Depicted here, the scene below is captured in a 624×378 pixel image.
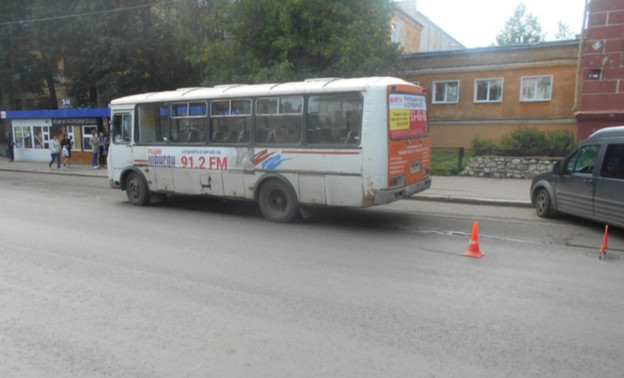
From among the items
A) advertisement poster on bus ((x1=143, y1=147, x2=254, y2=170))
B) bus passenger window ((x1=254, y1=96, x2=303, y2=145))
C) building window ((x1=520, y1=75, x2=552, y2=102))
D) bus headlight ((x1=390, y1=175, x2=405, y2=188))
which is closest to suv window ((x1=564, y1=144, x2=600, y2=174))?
bus headlight ((x1=390, y1=175, x2=405, y2=188))

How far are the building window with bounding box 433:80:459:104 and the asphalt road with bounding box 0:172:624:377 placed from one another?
18.8m

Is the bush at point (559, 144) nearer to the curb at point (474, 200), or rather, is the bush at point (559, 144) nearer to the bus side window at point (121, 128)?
the curb at point (474, 200)

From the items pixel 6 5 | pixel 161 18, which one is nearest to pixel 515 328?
pixel 161 18

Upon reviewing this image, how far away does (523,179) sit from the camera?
16.2 meters

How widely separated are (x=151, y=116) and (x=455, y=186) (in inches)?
364

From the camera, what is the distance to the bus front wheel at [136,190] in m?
12.0

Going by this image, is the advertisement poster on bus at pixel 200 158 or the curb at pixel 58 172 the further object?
the curb at pixel 58 172

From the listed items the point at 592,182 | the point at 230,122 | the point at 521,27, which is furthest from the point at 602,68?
the point at 521,27

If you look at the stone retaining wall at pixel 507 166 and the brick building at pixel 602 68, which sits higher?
the brick building at pixel 602 68

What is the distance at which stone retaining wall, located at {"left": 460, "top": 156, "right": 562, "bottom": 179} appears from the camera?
16125mm

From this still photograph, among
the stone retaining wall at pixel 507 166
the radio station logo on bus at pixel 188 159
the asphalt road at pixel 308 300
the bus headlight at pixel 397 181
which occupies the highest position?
the radio station logo on bus at pixel 188 159

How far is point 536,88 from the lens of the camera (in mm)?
24594

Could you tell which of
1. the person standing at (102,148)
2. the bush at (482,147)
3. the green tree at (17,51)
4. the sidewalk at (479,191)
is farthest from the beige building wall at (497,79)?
the green tree at (17,51)

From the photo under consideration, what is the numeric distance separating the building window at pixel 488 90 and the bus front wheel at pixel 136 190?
20.2m
